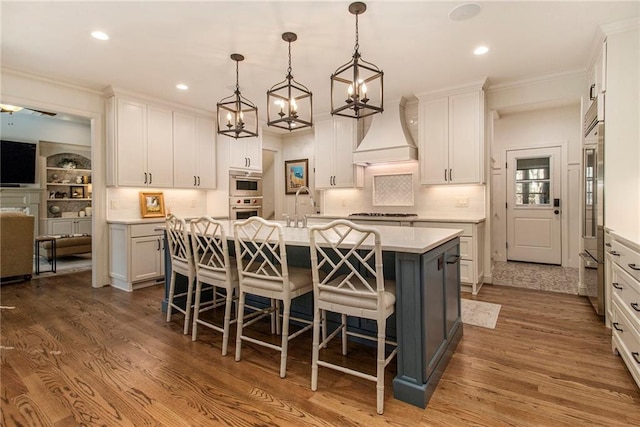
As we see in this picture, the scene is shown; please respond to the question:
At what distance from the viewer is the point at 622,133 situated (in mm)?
2717

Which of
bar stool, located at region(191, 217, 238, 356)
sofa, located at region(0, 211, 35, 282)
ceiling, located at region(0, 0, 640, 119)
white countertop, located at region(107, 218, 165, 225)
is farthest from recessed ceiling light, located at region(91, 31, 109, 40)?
sofa, located at region(0, 211, 35, 282)

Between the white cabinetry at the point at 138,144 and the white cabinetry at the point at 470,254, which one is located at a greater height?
the white cabinetry at the point at 138,144

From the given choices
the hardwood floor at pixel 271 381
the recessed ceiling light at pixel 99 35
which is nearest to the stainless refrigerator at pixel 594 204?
the hardwood floor at pixel 271 381

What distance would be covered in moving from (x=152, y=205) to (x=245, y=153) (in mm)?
1760

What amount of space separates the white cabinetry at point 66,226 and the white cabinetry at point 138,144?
4.35 metres

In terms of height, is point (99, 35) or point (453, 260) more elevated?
point (99, 35)

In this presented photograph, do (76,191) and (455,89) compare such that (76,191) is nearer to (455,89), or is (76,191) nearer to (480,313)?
(455,89)

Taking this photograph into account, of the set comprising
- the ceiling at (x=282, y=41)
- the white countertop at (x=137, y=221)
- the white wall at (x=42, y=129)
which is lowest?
the white countertop at (x=137, y=221)

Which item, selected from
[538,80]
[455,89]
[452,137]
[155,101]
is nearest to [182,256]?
[155,101]

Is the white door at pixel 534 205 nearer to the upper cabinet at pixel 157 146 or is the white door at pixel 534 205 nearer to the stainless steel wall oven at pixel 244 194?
the stainless steel wall oven at pixel 244 194

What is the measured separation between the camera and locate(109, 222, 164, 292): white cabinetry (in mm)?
4164

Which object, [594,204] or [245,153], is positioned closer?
Result: [594,204]

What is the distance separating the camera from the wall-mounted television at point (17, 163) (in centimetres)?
661

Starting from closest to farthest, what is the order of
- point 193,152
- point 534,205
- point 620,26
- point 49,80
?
point 620,26 → point 49,80 → point 193,152 → point 534,205
